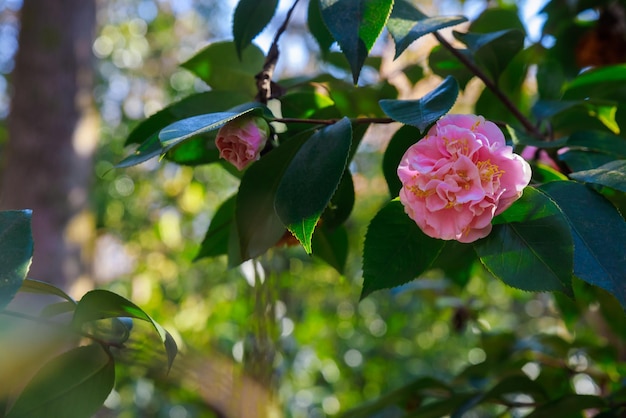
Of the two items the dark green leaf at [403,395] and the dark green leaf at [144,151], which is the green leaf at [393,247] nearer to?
the dark green leaf at [144,151]

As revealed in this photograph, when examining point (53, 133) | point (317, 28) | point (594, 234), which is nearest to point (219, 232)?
point (317, 28)

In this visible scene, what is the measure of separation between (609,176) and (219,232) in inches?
12.6

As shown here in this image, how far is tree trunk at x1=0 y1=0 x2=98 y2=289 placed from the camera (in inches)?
64.0

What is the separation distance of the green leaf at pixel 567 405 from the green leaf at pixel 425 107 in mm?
306

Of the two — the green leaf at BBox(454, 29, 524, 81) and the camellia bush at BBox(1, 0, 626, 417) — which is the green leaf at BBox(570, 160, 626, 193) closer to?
the camellia bush at BBox(1, 0, 626, 417)

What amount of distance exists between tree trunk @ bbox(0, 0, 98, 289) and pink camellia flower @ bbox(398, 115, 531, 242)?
1.39m

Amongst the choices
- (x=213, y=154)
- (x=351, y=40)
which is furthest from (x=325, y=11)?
(x=213, y=154)

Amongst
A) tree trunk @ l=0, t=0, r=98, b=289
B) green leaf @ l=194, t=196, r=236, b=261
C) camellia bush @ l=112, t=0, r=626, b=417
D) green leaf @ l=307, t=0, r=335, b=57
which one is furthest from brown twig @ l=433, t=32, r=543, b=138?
tree trunk @ l=0, t=0, r=98, b=289

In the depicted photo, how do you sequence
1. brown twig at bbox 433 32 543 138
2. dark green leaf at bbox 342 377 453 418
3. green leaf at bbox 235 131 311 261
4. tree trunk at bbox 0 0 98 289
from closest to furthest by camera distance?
1. green leaf at bbox 235 131 311 261
2. brown twig at bbox 433 32 543 138
3. dark green leaf at bbox 342 377 453 418
4. tree trunk at bbox 0 0 98 289

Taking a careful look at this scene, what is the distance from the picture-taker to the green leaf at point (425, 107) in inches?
14.5

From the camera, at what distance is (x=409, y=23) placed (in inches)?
16.8

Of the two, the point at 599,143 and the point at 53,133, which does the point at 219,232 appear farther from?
the point at 53,133

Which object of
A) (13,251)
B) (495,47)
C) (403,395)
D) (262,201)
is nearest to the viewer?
(13,251)

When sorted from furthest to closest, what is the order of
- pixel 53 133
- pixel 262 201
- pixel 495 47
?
1. pixel 53 133
2. pixel 495 47
3. pixel 262 201
